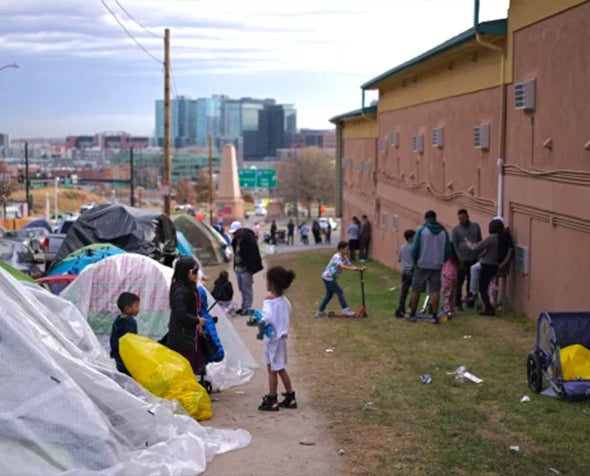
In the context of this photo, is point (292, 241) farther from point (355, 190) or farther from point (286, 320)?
point (286, 320)

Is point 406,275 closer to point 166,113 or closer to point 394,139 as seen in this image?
point 394,139

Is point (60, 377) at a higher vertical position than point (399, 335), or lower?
higher

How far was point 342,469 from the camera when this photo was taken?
27.0 feet

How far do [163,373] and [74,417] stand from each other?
199 centimetres

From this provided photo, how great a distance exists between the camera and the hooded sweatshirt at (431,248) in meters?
16.1

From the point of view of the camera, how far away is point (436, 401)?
415 inches

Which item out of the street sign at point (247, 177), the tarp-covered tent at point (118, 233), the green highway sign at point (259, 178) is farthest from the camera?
the street sign at point (247, 177)

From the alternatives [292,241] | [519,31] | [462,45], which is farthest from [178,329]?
[292,241]

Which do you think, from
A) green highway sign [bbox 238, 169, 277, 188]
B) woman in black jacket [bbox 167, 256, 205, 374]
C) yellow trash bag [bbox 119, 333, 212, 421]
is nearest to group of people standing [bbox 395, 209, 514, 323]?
woman in black jacket [bbox 167, 256, 205, 374]

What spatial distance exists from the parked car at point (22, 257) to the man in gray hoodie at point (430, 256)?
7.93 metres

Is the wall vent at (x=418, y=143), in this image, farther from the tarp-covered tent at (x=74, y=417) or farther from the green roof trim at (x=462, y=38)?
the tarp-covered tent at (x=74, y=417)

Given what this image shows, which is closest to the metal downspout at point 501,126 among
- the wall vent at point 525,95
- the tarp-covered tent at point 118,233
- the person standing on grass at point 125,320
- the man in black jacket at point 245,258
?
the wall vent at point 525,95

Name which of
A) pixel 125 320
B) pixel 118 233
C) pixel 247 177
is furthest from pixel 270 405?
pixel 247 177

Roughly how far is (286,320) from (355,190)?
34.7 m
